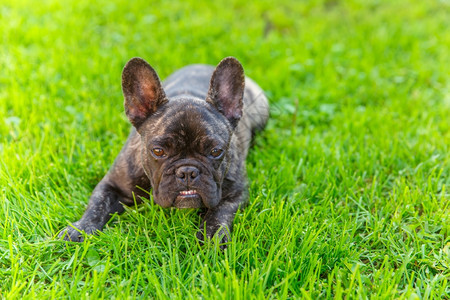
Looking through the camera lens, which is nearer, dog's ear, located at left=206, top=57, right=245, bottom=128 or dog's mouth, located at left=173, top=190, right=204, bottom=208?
dog's mouth, located at left=173, top=190, right=204, bottom=208

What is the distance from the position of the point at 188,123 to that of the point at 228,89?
0.55 meters

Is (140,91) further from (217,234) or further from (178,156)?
(217,234)

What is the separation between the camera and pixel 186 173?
298 centimetres

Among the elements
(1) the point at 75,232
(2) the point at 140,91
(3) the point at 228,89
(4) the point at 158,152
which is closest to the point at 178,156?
(4) the point at 158,152

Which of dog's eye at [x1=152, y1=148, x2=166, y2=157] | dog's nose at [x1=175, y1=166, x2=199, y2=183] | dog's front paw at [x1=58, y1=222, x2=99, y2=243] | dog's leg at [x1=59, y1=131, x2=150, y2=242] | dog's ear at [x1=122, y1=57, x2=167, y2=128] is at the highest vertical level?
dog's ear at [x1=122, y1=57, x2=167, y2=128]

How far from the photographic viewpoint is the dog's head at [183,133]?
9.96 ft

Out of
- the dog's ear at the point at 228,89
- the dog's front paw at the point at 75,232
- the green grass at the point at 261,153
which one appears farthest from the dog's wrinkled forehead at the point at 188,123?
the dog's front paw at the point at 75,232

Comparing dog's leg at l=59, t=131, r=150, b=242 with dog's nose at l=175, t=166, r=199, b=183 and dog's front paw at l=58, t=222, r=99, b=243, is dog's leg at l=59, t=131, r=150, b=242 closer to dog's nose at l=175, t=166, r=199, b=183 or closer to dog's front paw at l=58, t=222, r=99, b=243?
dog's front paw at l=58, t=222, r=99, b=243

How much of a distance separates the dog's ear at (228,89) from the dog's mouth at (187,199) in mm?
724

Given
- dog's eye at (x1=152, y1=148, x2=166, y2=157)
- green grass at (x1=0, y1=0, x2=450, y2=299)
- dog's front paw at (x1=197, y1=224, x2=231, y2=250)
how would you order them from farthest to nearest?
dog's eye at (x1=152, y1=148, x2=166, y2=157) → dog's front paw at (x1=197, y1=224, x2=231, y2=250) → green grass at (x1=0, y1=0, x2=450, y2=299)

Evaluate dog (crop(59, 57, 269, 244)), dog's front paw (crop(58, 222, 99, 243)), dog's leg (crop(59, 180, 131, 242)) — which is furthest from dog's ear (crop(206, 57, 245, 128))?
dog's front paw (crop(58, 222, 99, 243))

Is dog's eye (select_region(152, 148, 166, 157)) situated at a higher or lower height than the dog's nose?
higher

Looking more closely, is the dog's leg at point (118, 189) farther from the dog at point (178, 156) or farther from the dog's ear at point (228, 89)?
the dog's ear at point (228, 89)

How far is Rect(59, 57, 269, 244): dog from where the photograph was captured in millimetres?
3043
